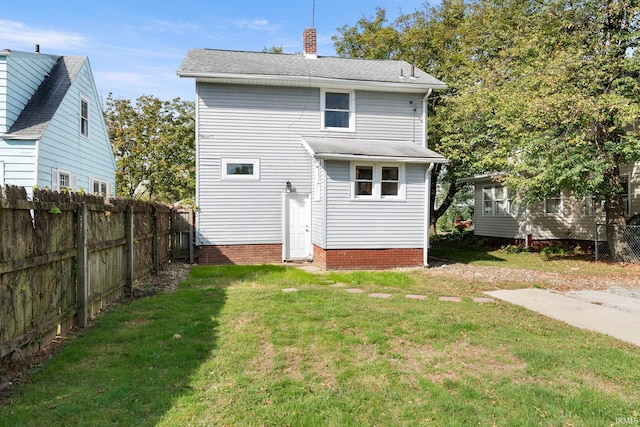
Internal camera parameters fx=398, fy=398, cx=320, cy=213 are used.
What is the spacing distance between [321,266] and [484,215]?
13194mm

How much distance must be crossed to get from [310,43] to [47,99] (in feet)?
29.8

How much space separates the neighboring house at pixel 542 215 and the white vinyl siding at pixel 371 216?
5225 mm

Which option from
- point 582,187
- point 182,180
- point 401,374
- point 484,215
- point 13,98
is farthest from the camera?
point 182,180

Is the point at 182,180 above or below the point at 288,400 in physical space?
above

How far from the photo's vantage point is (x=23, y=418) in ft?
9.64

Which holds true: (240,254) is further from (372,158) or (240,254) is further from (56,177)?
(56,177)

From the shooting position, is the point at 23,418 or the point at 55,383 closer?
the point at 23,418

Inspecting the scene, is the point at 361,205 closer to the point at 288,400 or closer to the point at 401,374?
the point at 401,374

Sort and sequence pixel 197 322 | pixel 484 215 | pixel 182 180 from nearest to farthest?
pixel 197 322, pixel 484 215, pixel 182 180

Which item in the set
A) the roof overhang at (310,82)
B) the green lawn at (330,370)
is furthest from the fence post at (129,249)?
the roof overhang at (310,82)

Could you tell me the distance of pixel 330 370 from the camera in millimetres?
3951

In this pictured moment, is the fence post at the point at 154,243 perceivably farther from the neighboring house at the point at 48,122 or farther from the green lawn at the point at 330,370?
the neighboring house at the point at 48,122

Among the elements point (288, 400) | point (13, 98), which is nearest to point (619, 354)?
point (288, 400)

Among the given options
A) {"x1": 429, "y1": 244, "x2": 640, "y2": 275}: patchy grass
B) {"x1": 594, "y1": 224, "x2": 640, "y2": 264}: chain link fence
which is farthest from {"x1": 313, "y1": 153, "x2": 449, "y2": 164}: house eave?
{"x1": 594, "y1": 224, "x2": 640, "y2": 264}: chain link fence
